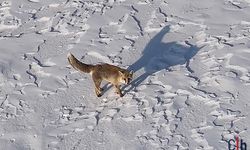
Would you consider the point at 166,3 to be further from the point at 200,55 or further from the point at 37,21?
the point at 37,21

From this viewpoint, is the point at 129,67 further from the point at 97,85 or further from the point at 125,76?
the point at 125,76

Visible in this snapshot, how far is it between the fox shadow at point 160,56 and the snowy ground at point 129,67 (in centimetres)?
2

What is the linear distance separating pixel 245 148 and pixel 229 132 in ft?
1.14

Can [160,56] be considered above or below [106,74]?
below

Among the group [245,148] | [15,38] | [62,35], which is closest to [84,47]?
[62,35]

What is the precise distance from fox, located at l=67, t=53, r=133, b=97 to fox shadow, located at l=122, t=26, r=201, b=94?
454 mm

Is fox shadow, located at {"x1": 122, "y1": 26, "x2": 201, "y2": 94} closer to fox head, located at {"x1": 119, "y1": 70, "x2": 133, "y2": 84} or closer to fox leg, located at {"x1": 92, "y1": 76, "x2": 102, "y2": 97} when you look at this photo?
fox leg, located at {"x1": 92, "y1": 76, "x2": 102, "y2": 97}

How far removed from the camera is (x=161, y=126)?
7504 mm

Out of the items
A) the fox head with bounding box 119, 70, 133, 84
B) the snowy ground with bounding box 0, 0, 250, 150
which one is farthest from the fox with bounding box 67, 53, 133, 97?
the snowy ground with bounding box 0, 0, 250, 150

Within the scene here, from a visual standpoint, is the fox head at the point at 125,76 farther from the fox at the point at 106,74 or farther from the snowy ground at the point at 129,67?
the snowy ground at the point at 129,67

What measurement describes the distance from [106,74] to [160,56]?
1.43 meters

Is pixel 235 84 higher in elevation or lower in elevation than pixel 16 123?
higher

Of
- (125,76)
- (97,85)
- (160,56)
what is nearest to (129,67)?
(160,56)

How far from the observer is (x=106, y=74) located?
774 centimetres
